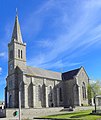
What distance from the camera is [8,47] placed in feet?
238

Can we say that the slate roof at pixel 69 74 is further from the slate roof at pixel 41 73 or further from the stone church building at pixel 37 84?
the slate roof at pixel 41 73

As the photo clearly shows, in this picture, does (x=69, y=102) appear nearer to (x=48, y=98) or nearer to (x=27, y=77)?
(x=48, y=98)

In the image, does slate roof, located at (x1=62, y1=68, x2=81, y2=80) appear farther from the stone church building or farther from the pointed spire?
the pointed spire

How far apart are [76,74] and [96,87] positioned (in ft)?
71.9

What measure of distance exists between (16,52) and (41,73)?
11.5 metres

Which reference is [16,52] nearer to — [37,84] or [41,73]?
[41,73]

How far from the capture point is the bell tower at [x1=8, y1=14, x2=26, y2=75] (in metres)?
68.6

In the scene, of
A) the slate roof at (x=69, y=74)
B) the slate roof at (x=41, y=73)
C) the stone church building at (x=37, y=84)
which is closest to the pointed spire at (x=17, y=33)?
the stone church building at (x=37, y=84)

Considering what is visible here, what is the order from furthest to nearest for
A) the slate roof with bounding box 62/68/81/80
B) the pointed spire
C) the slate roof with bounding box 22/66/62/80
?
the slate roof with bounding box 62/68/81/80
the pointed spire
the slate roof with bounding box 22/66/62/80

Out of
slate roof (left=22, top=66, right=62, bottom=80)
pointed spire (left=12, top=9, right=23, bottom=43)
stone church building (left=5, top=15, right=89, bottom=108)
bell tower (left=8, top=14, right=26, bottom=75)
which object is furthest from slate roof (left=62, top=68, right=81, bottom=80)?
pointed spire (left=12, top=9, right=23, bottom=43)

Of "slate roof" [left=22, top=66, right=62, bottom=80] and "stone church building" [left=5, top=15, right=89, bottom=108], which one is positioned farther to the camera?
"slate roof" [left=22, top=66, right=62, bottom=80]

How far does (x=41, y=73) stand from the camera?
7338 cm

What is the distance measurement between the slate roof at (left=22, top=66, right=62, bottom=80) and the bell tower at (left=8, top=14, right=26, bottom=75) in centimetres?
286

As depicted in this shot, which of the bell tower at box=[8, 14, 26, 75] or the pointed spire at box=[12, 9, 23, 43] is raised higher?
the pointed spire at box=[12, 9, 23, 43]
